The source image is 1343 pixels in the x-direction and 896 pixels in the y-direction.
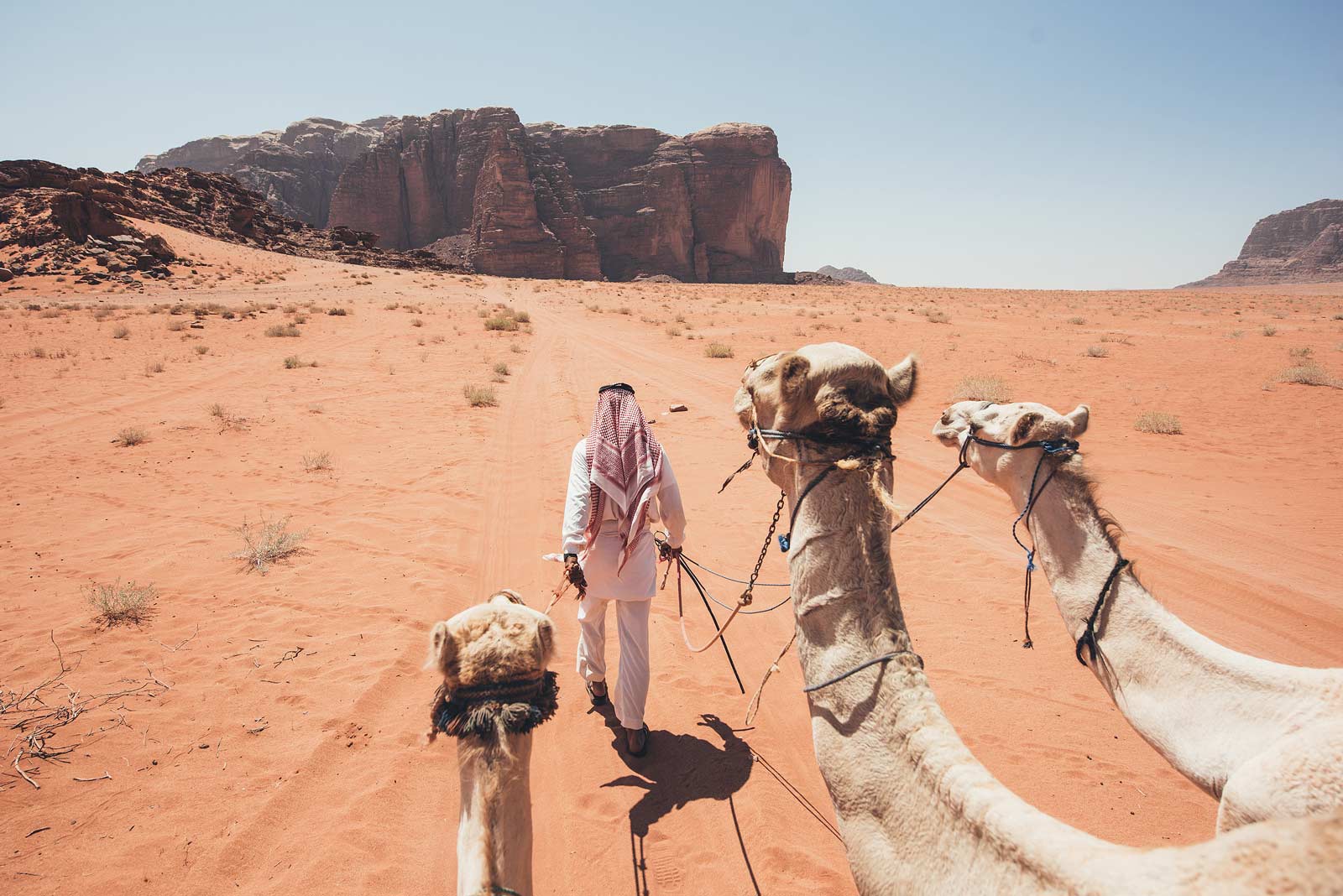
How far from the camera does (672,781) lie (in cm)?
379

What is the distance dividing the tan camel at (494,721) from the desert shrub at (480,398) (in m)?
12.5

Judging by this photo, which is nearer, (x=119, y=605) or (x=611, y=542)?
(x=611, y=542)

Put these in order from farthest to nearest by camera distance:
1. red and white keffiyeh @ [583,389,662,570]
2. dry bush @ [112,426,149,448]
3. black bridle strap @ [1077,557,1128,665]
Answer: dry bush @ [112,426,149,448] < red and white keffiyeh @ [583,389,662,570] < black bridle strap @ [1077,557,1128,665]

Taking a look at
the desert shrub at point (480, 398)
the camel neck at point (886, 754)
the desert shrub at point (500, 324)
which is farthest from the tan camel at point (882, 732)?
the desert shrub at point (500, 324)

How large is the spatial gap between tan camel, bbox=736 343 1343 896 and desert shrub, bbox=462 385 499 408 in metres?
12.6

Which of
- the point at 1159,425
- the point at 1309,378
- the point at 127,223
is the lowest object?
the point at 1159,425

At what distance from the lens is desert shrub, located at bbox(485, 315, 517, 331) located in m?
25.4

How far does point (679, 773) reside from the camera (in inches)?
152

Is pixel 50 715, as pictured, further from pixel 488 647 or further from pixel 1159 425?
pixel 1159 425

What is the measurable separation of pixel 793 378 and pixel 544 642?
112 centimetres

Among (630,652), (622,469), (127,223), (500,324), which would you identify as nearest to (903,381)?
(622,469)

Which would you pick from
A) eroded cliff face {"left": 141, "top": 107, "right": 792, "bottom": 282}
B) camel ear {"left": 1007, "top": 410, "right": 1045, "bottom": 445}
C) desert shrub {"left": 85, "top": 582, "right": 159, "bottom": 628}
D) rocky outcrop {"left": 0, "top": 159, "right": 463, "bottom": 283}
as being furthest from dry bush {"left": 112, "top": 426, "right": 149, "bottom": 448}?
eroded cliff face {"left": 141, "top": 107, "right": 792, "bottom": 282}

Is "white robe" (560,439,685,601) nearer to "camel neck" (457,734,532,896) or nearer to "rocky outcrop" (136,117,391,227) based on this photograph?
"camel neck" (457,734,532,896)

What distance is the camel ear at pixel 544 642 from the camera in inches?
72.3
